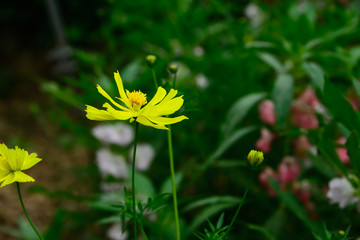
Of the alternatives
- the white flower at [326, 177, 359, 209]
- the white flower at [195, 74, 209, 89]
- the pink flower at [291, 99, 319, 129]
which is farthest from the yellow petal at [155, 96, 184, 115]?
the white flower at [195, 74, 209, 89]

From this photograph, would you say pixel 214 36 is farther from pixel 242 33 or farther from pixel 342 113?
pixel 342 113

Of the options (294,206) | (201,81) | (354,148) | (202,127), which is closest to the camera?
(354,148)

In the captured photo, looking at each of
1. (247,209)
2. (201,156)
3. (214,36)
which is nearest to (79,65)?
(214,36)

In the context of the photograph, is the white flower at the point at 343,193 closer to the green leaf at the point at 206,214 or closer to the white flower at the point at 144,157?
the green leaf at the point at 206,214

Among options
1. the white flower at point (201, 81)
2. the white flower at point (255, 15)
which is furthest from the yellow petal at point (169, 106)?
the white flower at point (255, 15)

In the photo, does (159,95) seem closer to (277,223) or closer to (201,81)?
(277,223)

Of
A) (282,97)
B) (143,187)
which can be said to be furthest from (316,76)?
(143,187)
